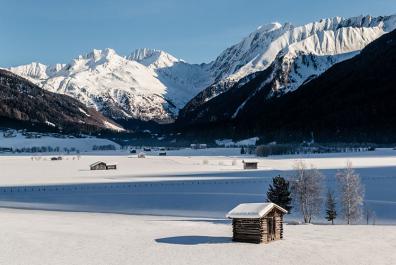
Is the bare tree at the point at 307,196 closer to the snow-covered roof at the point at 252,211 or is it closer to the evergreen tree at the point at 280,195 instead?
the evergreen tree at the point at 280,195

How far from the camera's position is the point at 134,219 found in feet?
181

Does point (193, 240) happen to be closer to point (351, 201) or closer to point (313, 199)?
point (313, 199)

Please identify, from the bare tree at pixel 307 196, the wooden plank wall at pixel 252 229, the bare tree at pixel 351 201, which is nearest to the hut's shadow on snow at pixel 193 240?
the wooden plank wall at pixel 252 229

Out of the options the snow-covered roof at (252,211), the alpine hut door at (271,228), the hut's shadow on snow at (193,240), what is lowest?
the hut's shadow on snow at (193,240)

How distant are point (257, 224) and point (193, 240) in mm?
5247

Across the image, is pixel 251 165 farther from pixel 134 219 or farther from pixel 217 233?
pixel 217 233

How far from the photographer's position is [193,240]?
137 feet

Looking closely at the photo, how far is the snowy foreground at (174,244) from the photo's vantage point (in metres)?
34.6

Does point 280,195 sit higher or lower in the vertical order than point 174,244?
higher

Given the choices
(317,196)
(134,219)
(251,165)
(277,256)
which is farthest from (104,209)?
(251,165)

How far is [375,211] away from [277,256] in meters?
30.6

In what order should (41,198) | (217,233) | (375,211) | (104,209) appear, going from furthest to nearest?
(41,198), (104,209), (375,211), (217,233)

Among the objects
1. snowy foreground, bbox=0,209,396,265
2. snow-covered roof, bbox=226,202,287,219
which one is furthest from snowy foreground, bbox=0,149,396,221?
snow-covered roof, bbox=226,202,287,219

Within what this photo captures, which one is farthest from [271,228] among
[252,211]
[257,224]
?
[252,211]
